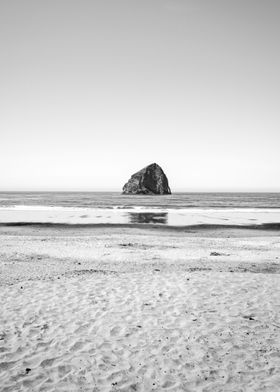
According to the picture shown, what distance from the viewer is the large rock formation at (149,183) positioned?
5728 inches

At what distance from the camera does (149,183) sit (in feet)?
483

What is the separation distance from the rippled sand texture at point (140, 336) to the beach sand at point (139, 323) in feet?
0.08

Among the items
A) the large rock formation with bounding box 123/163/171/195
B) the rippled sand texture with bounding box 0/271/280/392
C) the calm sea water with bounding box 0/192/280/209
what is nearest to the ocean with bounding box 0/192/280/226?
the calm sea water with bounding box 0/192/280/209

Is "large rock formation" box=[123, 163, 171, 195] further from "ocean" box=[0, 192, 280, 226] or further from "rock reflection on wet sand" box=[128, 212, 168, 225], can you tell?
"rock reflection on wet sand" box=[128, 212, 168, 225]

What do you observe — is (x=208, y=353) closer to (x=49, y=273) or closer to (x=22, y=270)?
(x=49, y=273)

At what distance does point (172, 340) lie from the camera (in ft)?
22.6

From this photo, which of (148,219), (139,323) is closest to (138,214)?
(148,219)

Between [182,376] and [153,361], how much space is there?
71 cm

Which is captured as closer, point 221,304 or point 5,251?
point 221,304

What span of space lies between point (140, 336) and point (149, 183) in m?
140

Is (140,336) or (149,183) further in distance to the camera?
(149,183)

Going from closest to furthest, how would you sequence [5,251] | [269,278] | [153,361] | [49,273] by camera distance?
[153,361], [269,278], [49,273], [5,251]

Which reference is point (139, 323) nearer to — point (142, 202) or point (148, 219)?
point (148, 219)

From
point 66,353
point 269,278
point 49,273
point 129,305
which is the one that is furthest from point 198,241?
point 66,353
